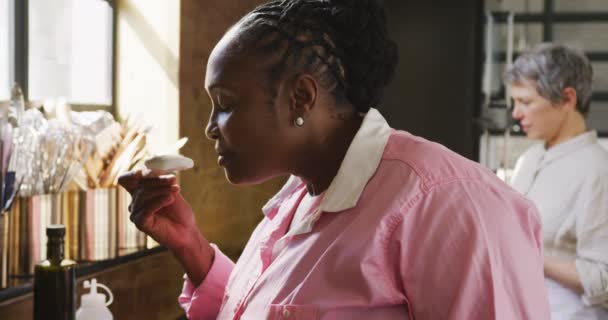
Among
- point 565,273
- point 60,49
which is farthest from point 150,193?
point 565,273

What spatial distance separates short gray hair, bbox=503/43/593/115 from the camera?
90.1 inches

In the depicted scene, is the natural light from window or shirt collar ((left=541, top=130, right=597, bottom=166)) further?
shirt collar ((left=541, top=130, right=597, bottom=166))

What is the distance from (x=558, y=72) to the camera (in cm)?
230

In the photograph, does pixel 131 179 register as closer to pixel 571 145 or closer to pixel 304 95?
pixel 304 95

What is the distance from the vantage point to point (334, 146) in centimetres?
105

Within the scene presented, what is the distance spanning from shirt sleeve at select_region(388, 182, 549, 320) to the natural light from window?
4.24ft

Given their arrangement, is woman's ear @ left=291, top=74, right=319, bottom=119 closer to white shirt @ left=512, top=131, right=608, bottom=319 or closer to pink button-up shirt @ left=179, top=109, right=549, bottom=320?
pink button-up shirt @ left=179, top=109, right=549, bottom=320

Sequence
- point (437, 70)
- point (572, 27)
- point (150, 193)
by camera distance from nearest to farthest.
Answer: point (150, 193), point (437, 70), point (572, 27)

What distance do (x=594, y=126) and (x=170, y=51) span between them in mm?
4185

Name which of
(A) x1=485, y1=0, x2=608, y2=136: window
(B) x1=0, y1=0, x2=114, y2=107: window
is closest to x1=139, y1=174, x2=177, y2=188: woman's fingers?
(B) x1=0, y1=0, x2=114, y2=107: window

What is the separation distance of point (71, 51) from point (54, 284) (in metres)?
0.98

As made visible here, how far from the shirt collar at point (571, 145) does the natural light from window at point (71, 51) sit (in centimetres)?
130

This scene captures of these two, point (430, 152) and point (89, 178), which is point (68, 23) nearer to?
point (89, 178)

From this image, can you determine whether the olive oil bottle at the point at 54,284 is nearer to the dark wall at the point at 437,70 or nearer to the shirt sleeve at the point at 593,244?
the shirt sleeve at the point at 593,244
